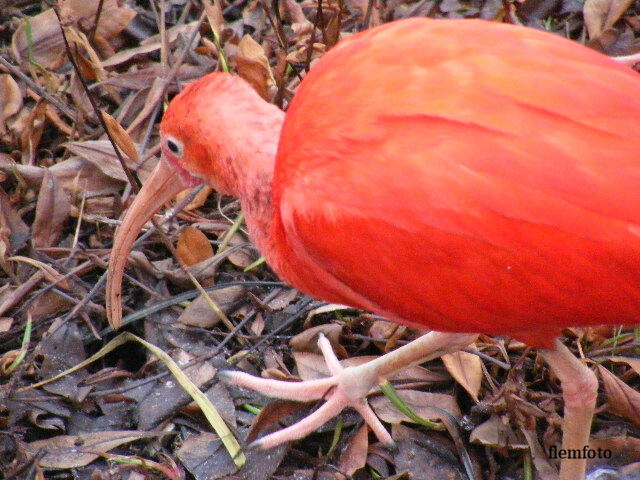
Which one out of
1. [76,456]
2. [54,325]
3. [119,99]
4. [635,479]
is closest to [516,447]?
[635,479]

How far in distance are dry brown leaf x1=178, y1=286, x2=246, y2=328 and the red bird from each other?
90 centimetres

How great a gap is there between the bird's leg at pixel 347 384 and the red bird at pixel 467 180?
22.1 inches

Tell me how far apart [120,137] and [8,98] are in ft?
3.04

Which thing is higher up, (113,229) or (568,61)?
(568,61)

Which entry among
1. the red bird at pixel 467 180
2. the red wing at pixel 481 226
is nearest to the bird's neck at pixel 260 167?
the red bird at pixel 467 180

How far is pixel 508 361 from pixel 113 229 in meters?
1.82

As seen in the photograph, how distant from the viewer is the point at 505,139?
2328 millimetres

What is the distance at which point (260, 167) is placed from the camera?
3.00 m

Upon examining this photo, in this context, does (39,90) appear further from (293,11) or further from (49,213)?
(293,11)

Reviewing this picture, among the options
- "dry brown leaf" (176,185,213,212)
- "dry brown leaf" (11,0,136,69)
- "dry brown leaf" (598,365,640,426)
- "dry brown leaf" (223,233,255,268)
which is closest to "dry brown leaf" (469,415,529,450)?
"dry brown leaf" (598,365,640,426)

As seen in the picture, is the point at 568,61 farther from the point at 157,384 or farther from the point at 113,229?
the point at 113,229

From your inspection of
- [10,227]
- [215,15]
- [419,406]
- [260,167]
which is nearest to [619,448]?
[419,406]

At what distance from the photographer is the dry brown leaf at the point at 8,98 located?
4219 millimetres

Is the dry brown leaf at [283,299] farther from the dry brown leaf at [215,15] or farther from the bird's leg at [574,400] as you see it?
the dry brown leaf at [215,15]
